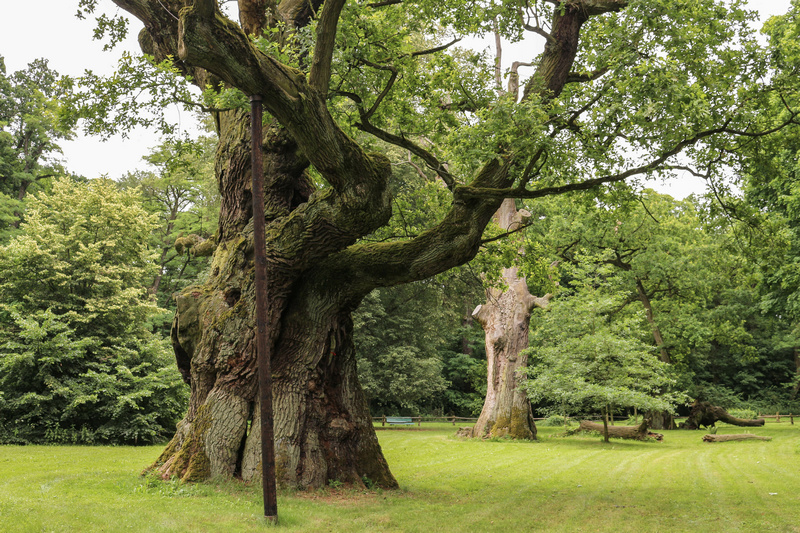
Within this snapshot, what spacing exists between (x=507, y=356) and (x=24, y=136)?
98.1 ft

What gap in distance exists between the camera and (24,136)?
33969 mm

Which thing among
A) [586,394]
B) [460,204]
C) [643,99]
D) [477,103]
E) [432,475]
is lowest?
[432,475]

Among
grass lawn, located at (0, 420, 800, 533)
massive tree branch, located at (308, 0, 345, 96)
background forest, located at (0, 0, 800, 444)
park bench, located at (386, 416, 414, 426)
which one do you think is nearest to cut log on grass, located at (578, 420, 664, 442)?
background forest, located at (0, 0, 800, 444)

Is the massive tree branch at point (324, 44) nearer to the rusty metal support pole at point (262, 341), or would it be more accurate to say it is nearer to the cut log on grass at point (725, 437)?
the rusty metal support pole at point (262, 341)

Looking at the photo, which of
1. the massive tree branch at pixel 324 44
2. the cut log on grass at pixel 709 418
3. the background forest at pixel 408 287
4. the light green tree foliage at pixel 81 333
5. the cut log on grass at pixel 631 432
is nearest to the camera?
the massive tree branch at pixel 324 44

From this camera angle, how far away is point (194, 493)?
8.27 meters

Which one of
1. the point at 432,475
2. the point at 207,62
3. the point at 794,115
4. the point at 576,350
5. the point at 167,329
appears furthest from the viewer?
the point at 167,329

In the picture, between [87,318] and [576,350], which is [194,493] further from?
[576,350]

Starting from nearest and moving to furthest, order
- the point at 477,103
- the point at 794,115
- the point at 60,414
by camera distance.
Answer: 1. the point at 794,115
2. the point at 477,103
3. the point at 60,414

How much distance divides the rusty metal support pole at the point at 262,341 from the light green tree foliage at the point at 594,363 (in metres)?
14.0

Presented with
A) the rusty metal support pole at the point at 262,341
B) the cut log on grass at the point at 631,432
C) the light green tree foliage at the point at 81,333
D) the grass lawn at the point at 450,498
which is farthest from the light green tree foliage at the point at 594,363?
the rusty metal support pole at the point at 262,341

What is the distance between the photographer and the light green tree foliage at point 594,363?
1903 cm

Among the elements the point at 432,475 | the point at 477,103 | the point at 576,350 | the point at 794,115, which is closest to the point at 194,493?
the point at 432,475

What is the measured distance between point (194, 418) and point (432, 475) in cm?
529
